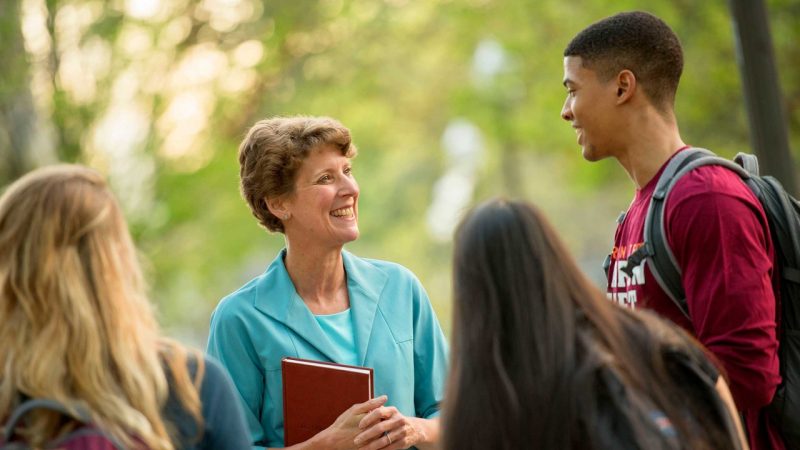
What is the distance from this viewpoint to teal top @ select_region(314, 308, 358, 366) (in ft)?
13.6

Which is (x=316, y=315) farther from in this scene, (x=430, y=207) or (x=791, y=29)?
(x=430, y=207)

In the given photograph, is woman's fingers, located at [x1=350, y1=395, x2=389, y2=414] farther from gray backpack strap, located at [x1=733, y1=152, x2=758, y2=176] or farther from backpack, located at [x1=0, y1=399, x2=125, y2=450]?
gray backpack strap, located at [x1=733, y1=152, x2=758, y2=176]

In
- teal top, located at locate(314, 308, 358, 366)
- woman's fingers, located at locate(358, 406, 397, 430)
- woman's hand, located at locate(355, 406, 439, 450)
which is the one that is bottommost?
woman's hand, located at locate(355, 406, 439, 450)

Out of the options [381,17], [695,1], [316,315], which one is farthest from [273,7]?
[316,315]

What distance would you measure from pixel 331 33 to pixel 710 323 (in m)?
14.7

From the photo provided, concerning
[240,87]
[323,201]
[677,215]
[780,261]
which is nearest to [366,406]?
[323,201]

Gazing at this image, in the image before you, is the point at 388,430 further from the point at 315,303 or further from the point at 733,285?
the point at 733,285

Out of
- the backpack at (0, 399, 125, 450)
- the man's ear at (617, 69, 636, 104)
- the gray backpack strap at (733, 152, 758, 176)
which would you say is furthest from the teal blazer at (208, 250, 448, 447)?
the backpack at (0, 399, 125, 450)

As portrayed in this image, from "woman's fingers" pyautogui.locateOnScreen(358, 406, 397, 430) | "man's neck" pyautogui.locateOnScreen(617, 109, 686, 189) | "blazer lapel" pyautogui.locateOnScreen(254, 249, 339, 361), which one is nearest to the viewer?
"woman's fingers" pyautogui.locateOnScreen(358, 406, 397, 430)

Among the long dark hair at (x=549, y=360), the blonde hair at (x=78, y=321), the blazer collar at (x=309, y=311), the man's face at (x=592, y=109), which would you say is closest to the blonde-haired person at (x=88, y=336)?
the blonde hair at (x=78, y=321)

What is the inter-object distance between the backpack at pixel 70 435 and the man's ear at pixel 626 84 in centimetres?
223

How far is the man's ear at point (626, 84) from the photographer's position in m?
3.90

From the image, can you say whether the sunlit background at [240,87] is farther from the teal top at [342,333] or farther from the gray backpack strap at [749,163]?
the gray backpack strap at [749,163]

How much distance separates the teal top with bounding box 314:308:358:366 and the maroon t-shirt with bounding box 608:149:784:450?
1.18 meters
